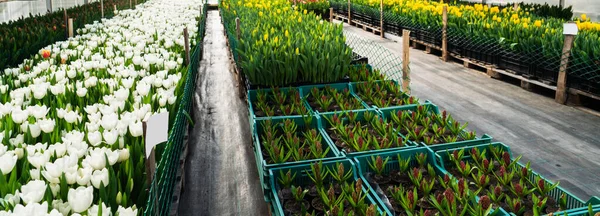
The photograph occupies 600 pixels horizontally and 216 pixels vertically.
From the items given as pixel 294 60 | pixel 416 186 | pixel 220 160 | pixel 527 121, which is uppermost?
pixel 294 60

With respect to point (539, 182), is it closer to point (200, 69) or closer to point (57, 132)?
point (57, 132)

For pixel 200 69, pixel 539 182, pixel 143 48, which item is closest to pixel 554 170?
pixel 539 182

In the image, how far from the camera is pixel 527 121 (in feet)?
18.5

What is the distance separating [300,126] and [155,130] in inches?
100

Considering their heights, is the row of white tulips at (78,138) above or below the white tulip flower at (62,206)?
above

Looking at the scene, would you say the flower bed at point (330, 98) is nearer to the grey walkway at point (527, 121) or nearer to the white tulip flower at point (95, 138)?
the grey walkway at point (527, 121)

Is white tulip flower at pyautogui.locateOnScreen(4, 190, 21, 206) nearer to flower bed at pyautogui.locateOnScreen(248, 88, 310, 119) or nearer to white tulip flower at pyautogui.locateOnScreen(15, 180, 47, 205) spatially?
white tulip flower at pyautogui.locateOnScreen(15, 180, 47, 205)


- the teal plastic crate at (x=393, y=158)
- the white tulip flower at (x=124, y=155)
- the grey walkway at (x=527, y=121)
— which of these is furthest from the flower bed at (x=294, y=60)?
the white tulip flower at (x=124, y=155)

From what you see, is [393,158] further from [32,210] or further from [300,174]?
[32,210]

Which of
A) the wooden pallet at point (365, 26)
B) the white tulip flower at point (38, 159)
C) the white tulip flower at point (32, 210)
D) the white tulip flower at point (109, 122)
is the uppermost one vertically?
the wooden pallet at point (365, 26)

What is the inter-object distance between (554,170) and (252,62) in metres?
2.86

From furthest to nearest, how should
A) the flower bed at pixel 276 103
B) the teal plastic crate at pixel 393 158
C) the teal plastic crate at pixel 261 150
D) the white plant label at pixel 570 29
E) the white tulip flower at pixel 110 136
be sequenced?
the white plant label at pixel 570 29, the flower bed at pixel 276 103, the teal plastic crate at pixel 393 158, the teal plastic crate at pixel 261 150, the white tulip flower at pixel 110 136

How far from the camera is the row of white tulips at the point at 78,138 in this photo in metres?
1.83

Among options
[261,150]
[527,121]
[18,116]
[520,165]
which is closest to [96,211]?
[18,116]
